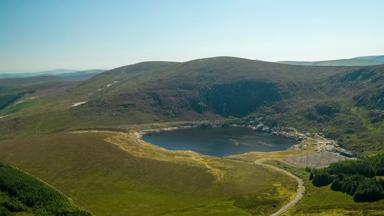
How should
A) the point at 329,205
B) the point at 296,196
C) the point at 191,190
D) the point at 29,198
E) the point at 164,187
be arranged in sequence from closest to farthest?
the point at 329,205
the point at 29,198
the point at 296,196
the point at 191,190
the point at 164,187

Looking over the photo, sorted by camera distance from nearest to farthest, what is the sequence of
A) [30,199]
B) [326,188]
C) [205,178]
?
[30,199], [326,188], [205,178]

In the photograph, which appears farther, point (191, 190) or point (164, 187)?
point (164, 187)

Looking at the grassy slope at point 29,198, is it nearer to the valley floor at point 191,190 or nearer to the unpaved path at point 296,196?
the valley floor at point 191,190

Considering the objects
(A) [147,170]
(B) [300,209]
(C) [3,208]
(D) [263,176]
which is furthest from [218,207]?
(C) [3,208]

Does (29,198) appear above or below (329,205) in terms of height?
above

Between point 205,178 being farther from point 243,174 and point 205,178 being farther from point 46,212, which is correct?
point 46,212

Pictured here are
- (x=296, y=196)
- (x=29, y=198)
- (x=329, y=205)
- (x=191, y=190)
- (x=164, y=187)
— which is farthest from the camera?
(x=164, y=187)

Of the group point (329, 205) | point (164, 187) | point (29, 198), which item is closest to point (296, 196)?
point (329, 205)

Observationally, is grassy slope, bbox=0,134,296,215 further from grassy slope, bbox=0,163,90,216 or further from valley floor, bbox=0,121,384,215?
grassy slope, bbox=0,163,90,216

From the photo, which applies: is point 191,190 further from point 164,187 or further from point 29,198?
point 29,198

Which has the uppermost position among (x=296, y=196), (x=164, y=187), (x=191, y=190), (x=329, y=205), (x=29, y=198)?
(x=29, y=198)
